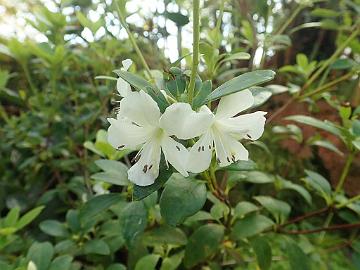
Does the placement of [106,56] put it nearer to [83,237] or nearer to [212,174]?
[83,237]

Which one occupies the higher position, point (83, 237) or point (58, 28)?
point (58, 28)

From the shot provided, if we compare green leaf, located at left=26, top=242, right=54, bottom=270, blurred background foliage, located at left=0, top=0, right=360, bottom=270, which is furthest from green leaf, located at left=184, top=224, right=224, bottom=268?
green leaf, located at left=26, top=242, right=54, bottom=270

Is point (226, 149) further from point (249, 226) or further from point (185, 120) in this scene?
point (249, 226)

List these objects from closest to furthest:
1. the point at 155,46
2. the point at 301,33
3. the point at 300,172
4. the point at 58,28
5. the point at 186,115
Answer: the point at 186,115 < the point at 58,28 < the point at 155,46 < the point at 300,172 < the point at 301,33

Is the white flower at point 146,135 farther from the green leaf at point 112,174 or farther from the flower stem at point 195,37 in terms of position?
the green leaf at point 112,174

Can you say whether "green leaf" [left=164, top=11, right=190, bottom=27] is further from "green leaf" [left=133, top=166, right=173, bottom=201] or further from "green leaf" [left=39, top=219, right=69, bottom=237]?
"green leaf" [left=39, top=219, right=69, bottom=237]

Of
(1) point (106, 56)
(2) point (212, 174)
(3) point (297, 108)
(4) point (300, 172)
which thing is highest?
(1) point (106, 56)

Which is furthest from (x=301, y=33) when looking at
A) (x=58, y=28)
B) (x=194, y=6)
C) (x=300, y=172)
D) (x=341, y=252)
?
(x=194, y=6)

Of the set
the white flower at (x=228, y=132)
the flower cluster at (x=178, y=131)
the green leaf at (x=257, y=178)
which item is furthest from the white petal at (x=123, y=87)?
the green leaf at (x=257, y=178)
